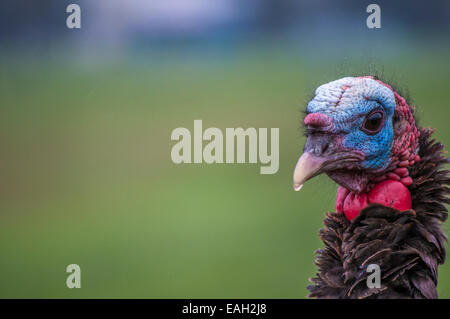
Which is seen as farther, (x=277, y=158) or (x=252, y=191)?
(x=252, y=191)

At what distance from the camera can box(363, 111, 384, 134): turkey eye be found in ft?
6.78

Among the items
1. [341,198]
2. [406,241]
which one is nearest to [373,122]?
[341,198]

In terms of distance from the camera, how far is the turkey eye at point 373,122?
2.07 meters

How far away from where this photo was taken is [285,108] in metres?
3.30

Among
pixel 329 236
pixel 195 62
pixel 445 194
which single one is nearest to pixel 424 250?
pixel 445 194

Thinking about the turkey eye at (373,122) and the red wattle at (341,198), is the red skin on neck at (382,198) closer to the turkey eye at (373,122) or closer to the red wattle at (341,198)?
the red wattle at (341,198)

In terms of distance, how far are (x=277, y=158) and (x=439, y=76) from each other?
3.36ft

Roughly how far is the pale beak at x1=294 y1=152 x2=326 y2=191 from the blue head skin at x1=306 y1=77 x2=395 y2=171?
12cm

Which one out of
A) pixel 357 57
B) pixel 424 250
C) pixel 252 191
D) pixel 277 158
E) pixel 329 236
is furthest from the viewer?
pixel 252 191

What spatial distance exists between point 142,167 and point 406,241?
1633 mm

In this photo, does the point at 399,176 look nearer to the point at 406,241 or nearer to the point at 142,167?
the point at 406,241

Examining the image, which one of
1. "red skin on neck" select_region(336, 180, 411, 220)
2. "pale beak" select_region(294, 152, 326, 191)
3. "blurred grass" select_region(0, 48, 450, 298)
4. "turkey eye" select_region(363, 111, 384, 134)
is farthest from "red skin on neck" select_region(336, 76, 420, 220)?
"blurred grass" select_region(0, 48, 450, 298)

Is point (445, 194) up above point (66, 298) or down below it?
above

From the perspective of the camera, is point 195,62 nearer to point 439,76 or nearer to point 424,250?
point 439,76
